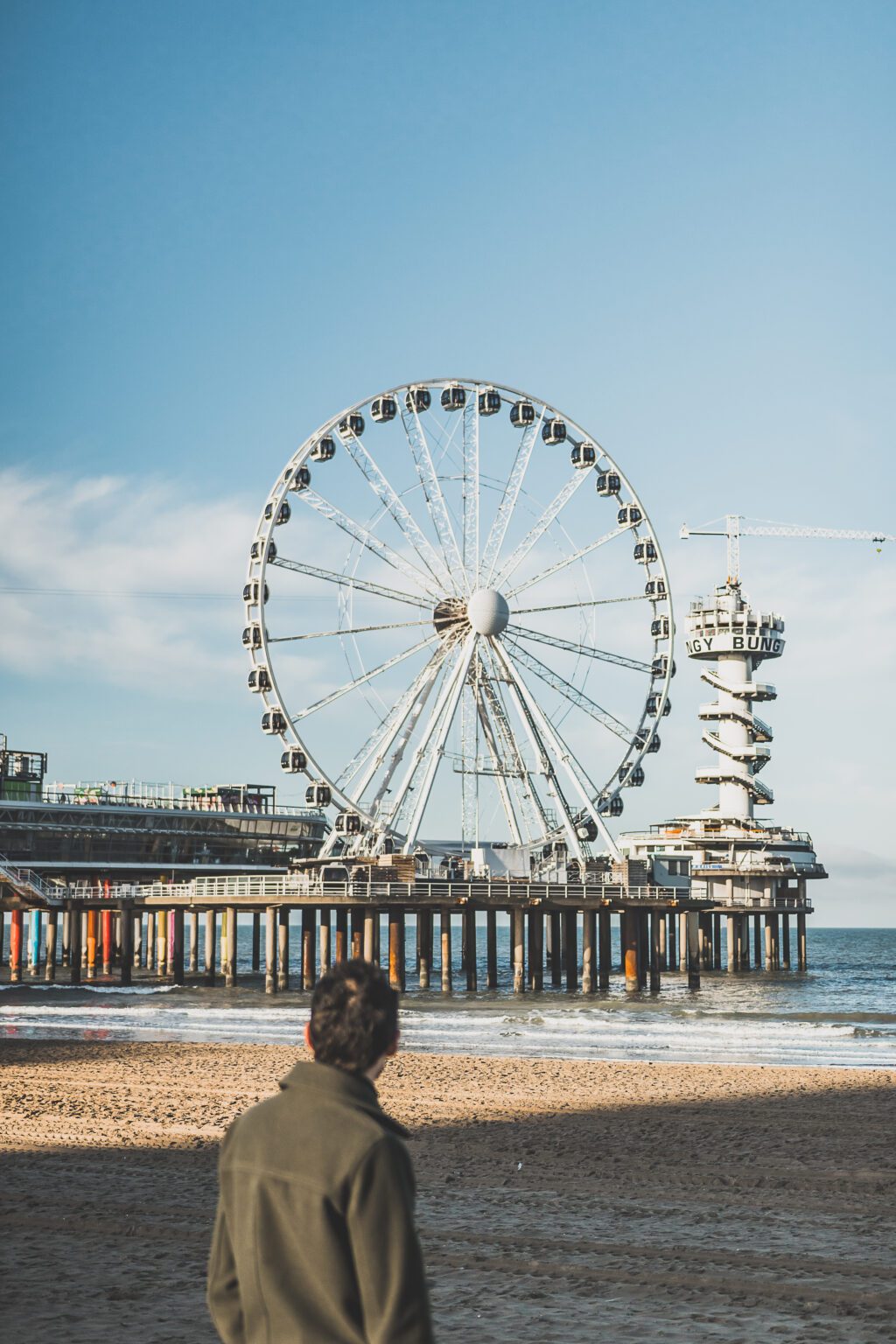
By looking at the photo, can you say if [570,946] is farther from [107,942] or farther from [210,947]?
[107,942]

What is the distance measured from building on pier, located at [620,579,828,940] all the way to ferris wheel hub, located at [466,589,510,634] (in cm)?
3165

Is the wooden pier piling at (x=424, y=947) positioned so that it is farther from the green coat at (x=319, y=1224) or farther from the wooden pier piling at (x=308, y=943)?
the green coat at (x=319, y=1224)

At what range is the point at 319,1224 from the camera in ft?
12.3

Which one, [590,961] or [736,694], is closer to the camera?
[590,961]

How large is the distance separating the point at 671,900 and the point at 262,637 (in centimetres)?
1620

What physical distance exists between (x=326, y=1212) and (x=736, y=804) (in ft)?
273

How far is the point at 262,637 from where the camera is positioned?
162 ft

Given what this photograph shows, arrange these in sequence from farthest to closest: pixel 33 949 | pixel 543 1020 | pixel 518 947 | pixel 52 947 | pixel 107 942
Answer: pixel 33 949
pixel 107 942
pixel 52 947
pixel 518 947
pixel 543 1020

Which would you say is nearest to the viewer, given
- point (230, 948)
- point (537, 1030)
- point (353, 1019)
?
point (353, 1019)

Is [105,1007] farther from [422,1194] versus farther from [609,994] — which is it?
[422,1194]

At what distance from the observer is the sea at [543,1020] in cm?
3127


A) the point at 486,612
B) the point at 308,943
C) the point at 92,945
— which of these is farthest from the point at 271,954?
the point at 92,945

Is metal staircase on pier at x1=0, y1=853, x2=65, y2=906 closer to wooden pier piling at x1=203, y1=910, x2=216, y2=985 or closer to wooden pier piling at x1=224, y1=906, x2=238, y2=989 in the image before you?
wooden pier piling at x1=203, y1=910, x2=216, y2=985

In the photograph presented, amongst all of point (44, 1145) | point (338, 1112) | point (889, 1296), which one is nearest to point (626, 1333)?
point (889, 1296)
